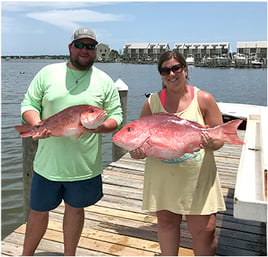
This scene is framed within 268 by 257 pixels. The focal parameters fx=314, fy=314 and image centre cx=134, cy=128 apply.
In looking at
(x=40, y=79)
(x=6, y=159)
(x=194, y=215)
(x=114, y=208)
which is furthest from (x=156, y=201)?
(x=6, y=159)

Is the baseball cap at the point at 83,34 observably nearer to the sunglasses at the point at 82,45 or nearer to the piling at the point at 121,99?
the sunglasses at the point at 82,45

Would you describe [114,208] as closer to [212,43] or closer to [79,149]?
[79,149]

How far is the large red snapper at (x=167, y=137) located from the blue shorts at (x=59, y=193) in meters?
0.69

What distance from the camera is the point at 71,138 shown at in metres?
2.34

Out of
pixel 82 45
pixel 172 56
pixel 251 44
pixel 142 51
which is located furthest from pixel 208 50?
pixel 172 56

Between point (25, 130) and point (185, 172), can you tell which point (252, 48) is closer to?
point (185, 172)

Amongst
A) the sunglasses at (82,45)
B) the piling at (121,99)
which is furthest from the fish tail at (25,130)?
the piling at (121,99)

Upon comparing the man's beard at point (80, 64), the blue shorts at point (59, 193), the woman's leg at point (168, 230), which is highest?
the man's beard at point (80, 64)

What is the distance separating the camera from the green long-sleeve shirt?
234 centimetres

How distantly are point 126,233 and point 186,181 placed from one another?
4.90ft

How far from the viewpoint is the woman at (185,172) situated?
6.86ft

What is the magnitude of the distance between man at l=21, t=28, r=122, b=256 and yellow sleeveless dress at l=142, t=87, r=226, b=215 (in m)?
0.48

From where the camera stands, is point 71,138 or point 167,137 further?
point 71,138

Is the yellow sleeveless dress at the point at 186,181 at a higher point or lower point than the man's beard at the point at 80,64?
lower
